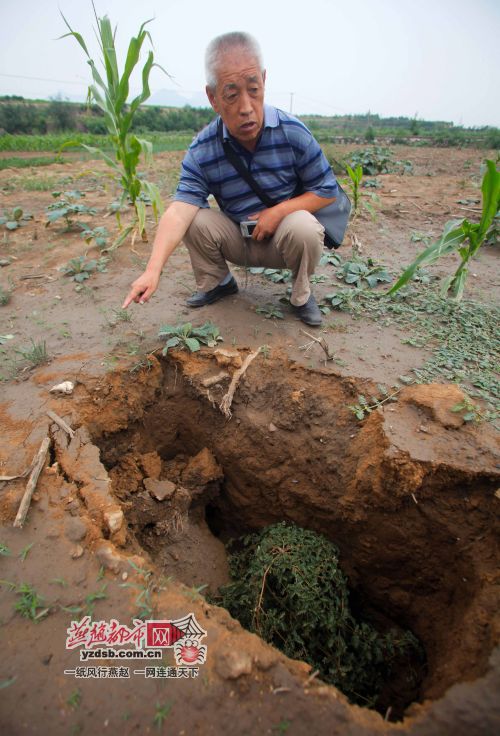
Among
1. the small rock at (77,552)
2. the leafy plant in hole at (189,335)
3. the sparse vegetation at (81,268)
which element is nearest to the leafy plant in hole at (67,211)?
the sparse vegetation at (81,268)

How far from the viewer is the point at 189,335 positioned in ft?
7.73

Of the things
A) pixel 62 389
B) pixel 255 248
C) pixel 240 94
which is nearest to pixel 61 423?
pixel 62 389

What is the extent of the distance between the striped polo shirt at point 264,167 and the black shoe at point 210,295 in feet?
1.67

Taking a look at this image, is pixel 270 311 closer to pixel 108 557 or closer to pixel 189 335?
pixel 189 335

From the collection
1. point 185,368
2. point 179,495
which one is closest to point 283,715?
point 179,495

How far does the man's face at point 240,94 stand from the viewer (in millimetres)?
1804

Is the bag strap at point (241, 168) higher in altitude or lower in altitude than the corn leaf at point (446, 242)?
higher

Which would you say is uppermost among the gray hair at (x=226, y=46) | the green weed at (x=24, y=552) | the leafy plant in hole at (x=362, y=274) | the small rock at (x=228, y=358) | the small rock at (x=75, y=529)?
the gray hair at (x=226, y=46)

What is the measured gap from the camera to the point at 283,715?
1.14 m

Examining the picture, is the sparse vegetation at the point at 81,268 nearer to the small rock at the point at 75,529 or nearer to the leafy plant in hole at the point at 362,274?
the leafy plant in hole at the point at 362,274

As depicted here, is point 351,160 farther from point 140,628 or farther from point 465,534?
point 140,628

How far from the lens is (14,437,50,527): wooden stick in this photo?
60.1 inches

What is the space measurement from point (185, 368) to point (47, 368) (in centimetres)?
78

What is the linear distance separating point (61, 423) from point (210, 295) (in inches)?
50.1
